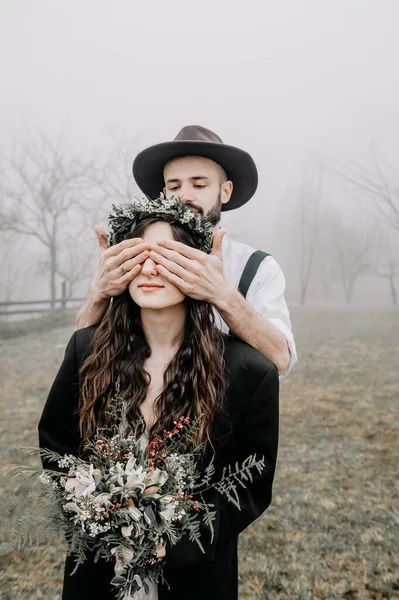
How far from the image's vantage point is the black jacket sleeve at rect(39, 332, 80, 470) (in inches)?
55.9

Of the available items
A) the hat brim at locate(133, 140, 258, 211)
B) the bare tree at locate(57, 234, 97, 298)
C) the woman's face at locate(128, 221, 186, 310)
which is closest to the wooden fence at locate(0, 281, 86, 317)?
the bare tree at locate(57, 234, 97, 298)

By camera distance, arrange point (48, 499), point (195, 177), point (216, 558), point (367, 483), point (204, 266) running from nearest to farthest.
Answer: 1. point (48, 499)
2. point (204, 266)
3. point (216, 558)
4. point (195, 177)
5. point (367, 483)

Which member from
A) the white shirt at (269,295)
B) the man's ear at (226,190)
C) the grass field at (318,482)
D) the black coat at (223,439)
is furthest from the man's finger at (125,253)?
the grass field at (318,482)

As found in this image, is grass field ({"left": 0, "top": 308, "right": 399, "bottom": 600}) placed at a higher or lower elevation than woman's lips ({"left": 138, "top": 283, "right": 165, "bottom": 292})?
lower

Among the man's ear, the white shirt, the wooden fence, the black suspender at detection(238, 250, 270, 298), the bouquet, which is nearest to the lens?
the bouquet

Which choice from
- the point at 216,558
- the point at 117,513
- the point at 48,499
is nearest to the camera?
the point at 117,513

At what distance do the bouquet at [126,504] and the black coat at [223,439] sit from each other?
0.46 ft

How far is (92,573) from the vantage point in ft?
4.56

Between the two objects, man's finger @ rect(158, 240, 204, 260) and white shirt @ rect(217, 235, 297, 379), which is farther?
white shirt @ rect(217, 235, 297, 379)

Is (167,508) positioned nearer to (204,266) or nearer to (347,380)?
(204,266)

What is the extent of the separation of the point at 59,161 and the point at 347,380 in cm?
953

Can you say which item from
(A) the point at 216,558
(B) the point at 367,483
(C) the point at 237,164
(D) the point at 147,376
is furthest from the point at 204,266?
(B) the point at 367,483

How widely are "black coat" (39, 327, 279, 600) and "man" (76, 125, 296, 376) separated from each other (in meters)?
0.11

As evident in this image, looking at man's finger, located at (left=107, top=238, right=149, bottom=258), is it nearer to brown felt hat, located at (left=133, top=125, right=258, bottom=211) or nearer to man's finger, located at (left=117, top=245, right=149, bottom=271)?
man's finger, located at (left=117, top=245, right=149, bottom=271)
